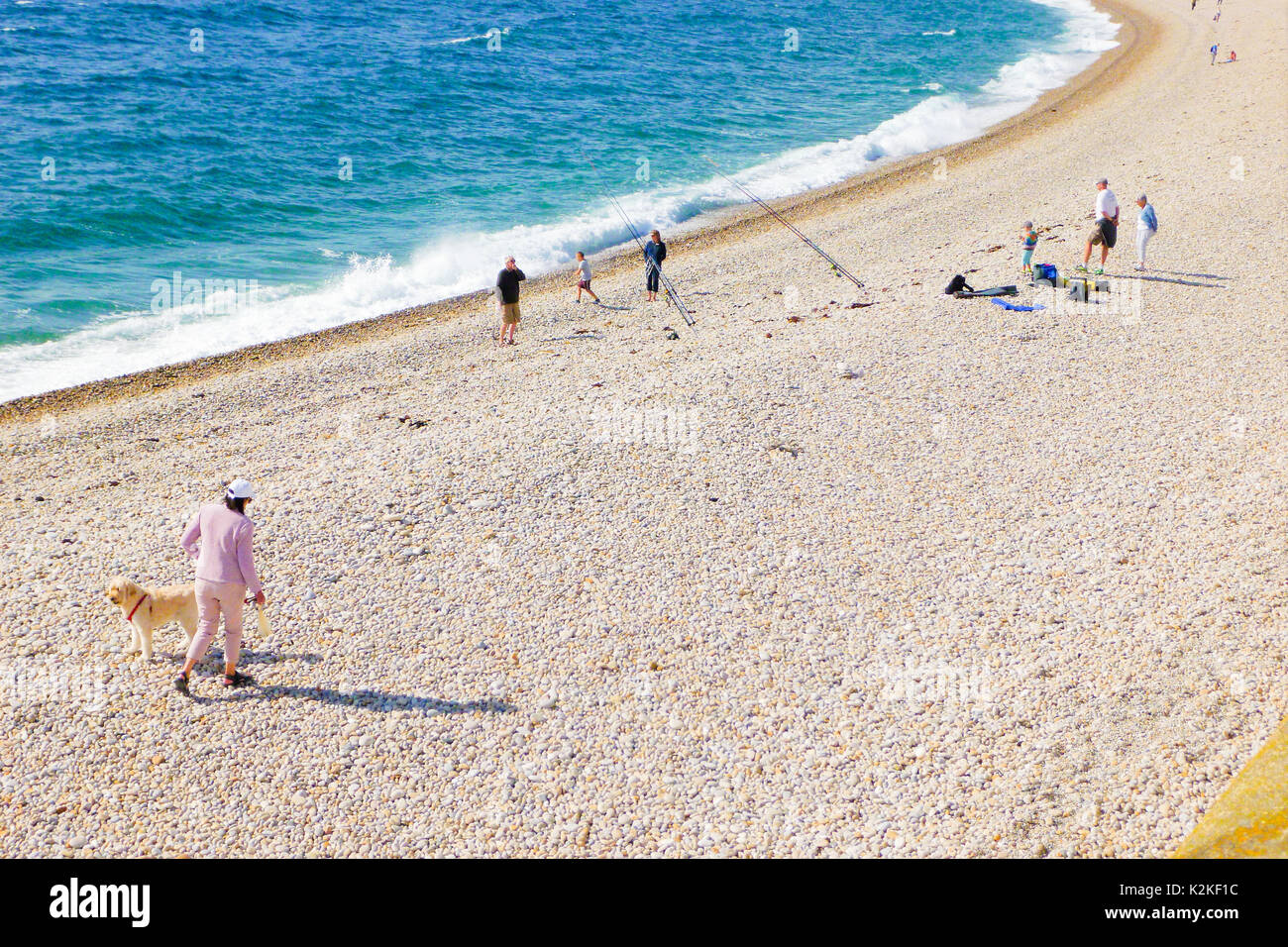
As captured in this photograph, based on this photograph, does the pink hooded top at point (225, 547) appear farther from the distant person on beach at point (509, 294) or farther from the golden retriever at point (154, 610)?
the distant person on beach at point (509, 294)

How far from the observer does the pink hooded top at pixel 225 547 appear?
7.77 m

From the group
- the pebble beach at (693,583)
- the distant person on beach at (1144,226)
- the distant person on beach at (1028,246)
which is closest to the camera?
the pebble beach at (693,583)

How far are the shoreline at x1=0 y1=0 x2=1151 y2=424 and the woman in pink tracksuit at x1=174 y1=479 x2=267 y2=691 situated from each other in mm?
11363

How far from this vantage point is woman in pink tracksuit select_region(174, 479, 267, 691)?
776 cm

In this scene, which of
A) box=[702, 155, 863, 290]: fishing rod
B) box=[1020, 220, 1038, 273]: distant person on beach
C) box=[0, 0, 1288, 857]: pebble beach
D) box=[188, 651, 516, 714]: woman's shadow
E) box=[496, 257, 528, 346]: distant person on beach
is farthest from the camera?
box=[702, 155, 863, 290]: fishing rod

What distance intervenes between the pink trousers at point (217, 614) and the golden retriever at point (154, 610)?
401 mm

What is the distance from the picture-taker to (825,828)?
710 centimetres

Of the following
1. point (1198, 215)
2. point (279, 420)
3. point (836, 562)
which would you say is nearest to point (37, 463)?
point (279, 420)

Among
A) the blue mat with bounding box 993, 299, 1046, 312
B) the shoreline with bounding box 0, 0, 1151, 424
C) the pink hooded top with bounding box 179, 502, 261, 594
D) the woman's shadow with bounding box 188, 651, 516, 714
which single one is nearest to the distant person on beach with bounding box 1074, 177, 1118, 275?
the blue mat with bounding box 993, 299, 1046, 312

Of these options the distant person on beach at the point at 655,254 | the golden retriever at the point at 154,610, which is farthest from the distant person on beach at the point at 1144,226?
the golden retriever at the point at 154,610

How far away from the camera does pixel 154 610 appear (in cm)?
862

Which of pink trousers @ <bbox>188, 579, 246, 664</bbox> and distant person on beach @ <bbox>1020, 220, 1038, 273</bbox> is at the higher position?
distant person on beach @ <bbox>1020, 220, 1038, 273</bbox>

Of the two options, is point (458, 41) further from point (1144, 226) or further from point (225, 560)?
point (225, 560)

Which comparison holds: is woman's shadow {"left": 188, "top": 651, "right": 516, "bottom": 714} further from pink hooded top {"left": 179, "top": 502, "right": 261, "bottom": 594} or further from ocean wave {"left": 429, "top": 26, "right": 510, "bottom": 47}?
ocean wave {"left": 429, "top": 26, "right": 510, "bottom": 47}
